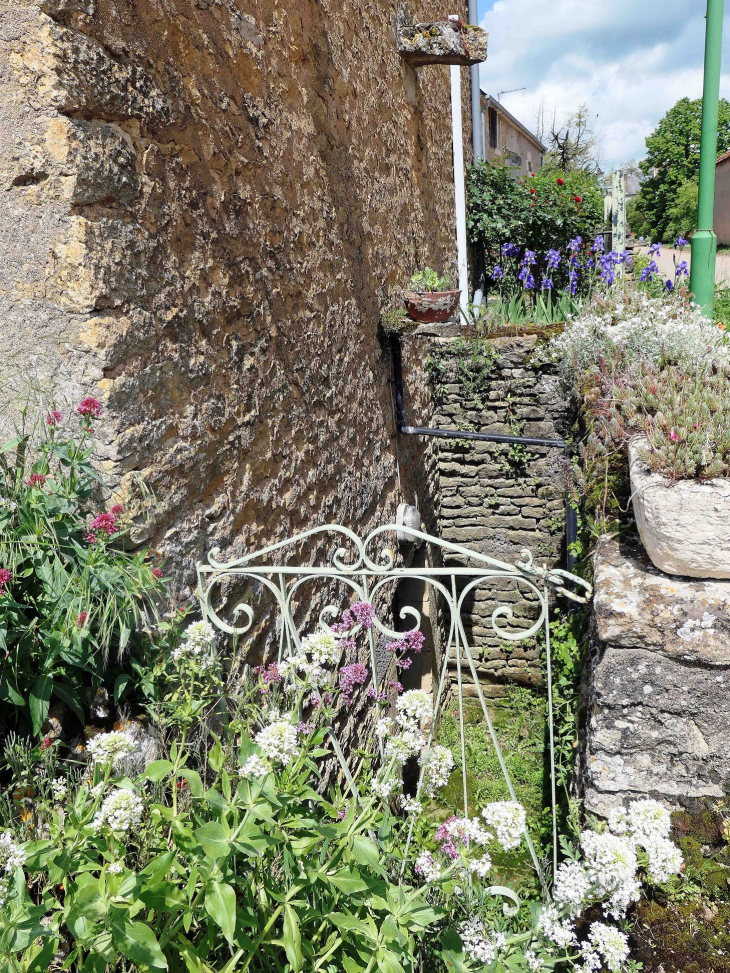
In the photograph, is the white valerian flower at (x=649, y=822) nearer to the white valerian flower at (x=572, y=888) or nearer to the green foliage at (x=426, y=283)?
the white valerian flower at (x=572, y=888)

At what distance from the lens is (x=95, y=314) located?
68.9 inches

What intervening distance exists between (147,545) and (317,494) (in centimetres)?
136

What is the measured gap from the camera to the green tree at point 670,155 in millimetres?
27906

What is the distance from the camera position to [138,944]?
1050 millimetres

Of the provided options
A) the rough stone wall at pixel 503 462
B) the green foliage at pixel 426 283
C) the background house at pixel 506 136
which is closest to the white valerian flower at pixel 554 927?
the green foliage at pixel 426 283

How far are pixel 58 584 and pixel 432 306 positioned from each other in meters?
3.59

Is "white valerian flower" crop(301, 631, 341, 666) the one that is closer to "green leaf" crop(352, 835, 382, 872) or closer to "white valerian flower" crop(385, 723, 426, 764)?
"white valerian flower" crop(385, 723, 426, 764)

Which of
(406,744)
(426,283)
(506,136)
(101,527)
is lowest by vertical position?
(406,744)

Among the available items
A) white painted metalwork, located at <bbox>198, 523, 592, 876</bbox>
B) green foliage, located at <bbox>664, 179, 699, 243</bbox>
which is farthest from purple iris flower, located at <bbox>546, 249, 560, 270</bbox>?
green foliage, located at <bbox>664, 179, 699, 243</bbox>

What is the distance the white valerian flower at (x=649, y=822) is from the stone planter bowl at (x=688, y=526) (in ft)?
2.39

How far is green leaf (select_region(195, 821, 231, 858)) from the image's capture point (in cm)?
117

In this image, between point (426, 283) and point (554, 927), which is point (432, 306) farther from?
point (554, 927)

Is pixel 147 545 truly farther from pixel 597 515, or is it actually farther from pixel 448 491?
pixel 448 491

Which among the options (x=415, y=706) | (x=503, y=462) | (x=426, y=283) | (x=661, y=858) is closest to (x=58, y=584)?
(x=415, y=706)
